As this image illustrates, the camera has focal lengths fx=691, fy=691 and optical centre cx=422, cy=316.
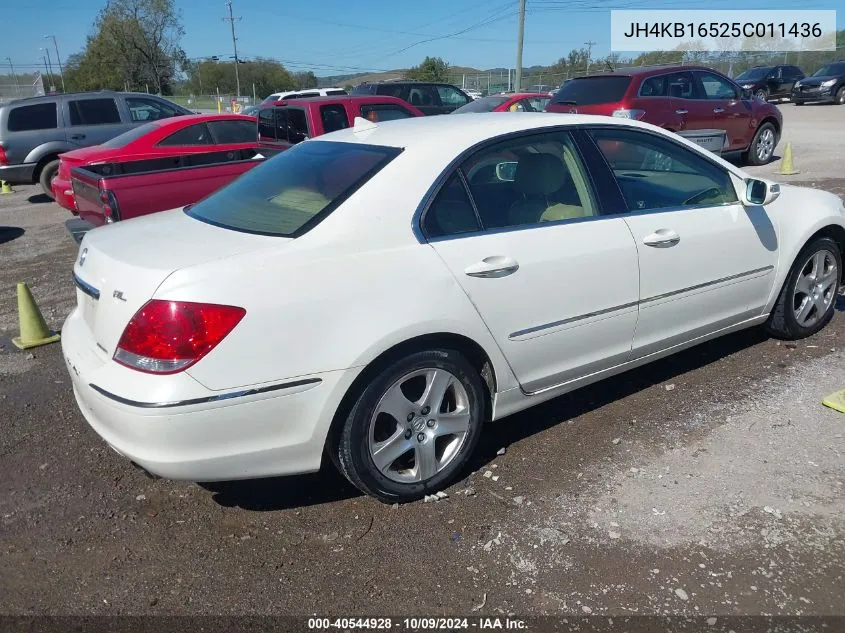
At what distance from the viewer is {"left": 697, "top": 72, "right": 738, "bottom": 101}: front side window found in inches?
446

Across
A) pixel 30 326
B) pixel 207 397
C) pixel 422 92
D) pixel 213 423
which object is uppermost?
pixel 422 92

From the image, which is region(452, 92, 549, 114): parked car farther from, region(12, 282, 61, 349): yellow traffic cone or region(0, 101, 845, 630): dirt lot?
region(0, 101, 845, 630): dirt lot

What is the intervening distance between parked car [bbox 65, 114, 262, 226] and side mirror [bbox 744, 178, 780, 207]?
4353 millimetres

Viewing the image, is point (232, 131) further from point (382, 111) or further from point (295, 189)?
point (295, 189)

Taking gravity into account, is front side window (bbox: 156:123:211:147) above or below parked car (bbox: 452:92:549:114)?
below

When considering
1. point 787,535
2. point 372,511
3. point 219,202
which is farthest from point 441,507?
point 219,202

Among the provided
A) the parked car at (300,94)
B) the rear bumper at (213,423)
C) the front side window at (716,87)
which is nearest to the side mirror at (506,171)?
the rear bumper at (213,423)

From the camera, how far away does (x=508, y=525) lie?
295cm

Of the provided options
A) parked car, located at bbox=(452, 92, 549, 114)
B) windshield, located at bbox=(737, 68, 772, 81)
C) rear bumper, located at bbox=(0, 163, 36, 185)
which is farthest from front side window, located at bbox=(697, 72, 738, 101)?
windshield, located at bbox=(737, 68, 772, 81)

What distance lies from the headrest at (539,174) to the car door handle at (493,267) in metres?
0.50

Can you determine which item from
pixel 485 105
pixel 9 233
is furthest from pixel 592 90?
pixel 9 233

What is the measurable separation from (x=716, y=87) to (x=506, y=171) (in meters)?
9.84

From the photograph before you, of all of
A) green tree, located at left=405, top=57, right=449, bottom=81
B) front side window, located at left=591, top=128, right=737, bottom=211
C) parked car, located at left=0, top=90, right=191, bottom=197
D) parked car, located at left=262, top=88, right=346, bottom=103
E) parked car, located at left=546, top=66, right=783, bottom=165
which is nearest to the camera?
front side window, located at left=591, top=128, right=737, bottom=211

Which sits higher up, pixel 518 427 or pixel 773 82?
pixel 773 82
